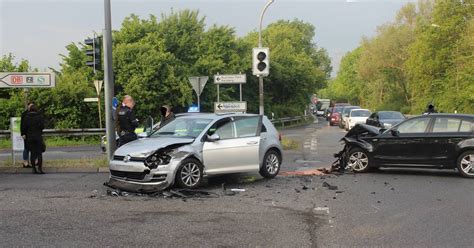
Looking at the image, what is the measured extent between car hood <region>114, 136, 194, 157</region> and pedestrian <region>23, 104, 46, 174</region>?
3940 mm

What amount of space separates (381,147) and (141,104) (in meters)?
21.1

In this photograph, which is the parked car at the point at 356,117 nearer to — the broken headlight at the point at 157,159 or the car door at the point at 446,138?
the car door at the point at 446,138

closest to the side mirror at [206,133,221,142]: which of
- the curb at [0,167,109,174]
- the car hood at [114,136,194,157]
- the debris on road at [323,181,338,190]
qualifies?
the car hood at [114,136,194,157]

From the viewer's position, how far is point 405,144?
40.3 ft

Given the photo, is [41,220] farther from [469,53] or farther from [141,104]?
[469,53]

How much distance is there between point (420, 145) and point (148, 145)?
6.22 meters

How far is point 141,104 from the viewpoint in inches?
1243

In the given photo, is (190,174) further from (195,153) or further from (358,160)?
(358,160)

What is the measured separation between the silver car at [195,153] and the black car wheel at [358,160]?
77.1 inches

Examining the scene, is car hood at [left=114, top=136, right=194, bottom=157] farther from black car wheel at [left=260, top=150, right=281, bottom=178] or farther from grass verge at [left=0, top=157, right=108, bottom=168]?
grass verge at [left=0, top=157, right=108, bottom=168]

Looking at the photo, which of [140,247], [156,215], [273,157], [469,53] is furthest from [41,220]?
[469,53]

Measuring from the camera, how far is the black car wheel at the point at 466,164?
461 inches

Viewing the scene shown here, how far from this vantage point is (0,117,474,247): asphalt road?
6391 mm

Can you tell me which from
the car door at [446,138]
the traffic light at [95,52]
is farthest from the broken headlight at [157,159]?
the car door at [446,138]
